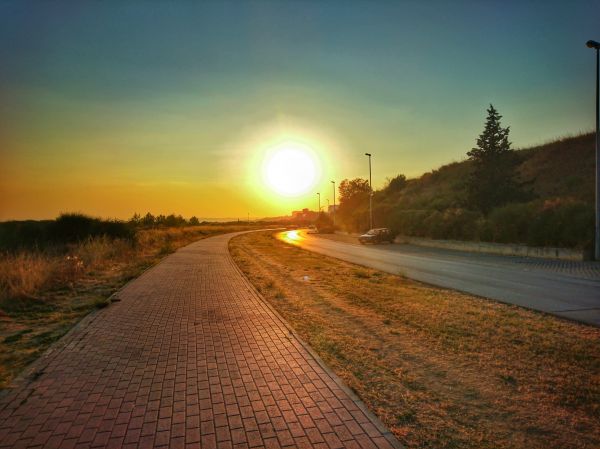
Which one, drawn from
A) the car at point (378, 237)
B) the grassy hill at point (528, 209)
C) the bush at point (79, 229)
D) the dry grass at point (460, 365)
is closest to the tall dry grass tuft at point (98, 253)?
the bush at point (79, 229)

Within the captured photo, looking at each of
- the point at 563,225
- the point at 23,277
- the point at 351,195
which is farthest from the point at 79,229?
the point at 351,195

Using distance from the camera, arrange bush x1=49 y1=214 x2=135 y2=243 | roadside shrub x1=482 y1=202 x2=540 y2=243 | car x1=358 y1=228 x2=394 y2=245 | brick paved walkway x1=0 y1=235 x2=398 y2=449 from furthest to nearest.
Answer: car x1=358 y1=228 x2=394 y2=245 < bush x1=49 y1=214 x2=135 y2=243 < roadside shrub x1=482 y1=202 x2=540 y2=243 < brick paved walkway x1=0 y1=235 x2=398 y2=449

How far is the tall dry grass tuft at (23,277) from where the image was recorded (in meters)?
10.5

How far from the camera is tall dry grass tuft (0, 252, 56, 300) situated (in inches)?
415

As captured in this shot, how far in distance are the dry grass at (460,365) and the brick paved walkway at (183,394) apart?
0.52 m

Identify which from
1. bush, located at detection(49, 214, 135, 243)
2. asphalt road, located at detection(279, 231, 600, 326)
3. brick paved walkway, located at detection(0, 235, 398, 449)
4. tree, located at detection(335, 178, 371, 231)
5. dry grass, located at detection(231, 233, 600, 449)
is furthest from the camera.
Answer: tree, located at detection(335, 178, 371, 231)

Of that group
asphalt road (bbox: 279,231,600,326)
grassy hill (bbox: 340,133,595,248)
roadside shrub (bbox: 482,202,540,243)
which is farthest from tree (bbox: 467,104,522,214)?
asphalt road (bbox: 279,231,600,326)

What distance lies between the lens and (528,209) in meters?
22.7

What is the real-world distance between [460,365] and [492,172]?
28.1m

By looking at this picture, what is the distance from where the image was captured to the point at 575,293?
1080cm

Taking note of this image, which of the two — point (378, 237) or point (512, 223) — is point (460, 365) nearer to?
point (512, 223)

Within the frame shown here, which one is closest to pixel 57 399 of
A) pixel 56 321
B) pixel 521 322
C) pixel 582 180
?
pixel 56 321

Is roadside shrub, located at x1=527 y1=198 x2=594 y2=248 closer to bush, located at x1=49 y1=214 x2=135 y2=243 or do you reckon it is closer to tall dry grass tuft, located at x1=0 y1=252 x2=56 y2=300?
tall dry grass tuft, located at x1=0 y1=252 x2=56 y2=300

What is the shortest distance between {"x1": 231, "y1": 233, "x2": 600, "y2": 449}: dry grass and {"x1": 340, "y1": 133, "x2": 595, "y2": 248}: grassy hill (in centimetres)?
1296
